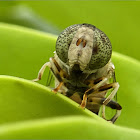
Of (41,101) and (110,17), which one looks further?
(110,17)

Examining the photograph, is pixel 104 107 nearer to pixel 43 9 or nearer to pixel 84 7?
pixel 84 7

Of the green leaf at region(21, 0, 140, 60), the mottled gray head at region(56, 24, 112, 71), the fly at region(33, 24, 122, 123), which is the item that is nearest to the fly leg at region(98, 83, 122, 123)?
the fly at region(33, 24, 122, 123)

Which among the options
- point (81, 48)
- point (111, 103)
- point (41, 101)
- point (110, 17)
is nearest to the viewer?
point (41, 101)

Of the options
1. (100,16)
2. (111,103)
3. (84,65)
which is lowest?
(111,103)

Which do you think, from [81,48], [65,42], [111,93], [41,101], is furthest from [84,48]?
[41,101]

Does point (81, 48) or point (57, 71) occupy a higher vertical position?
point (81, 48)

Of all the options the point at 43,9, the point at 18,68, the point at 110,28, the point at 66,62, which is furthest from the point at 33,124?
the point at 43,9

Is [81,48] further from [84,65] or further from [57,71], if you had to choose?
[57,71]
